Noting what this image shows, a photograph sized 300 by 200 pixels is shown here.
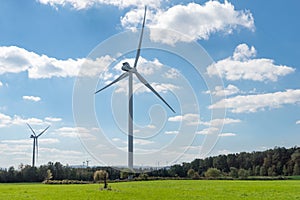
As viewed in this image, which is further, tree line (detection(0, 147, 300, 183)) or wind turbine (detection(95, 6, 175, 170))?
tree line (detection(0, 147, 300, 183))

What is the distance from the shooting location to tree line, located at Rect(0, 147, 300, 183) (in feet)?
313

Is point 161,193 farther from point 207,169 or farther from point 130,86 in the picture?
point 207,169

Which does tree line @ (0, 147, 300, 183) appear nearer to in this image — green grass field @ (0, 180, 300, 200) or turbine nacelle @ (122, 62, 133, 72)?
turbine nacelle @ (122, 62, 133, 72)

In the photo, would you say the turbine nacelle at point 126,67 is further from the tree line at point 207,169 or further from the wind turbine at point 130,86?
the tree line at point 207,169

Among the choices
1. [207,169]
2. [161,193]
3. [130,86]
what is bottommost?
[161,193]

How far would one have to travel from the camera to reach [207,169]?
378 ft

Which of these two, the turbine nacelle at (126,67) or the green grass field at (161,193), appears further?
the turbine nacelle at (126,67)

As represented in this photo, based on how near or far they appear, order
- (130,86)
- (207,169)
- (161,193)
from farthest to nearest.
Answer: (207,169), (130,86), (161,193)

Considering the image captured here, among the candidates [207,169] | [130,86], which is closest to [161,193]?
[130,86]

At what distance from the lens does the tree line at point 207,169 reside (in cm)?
9550

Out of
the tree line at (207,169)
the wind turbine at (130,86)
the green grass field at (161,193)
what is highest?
the wind turbine at (130,86)

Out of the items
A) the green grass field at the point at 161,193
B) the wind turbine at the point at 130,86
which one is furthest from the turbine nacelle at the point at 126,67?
the green grass field at the point at 161,193

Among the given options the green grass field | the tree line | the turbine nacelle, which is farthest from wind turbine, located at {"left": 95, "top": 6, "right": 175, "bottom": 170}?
the tree line

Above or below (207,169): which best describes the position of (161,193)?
below
